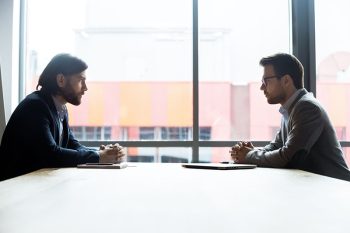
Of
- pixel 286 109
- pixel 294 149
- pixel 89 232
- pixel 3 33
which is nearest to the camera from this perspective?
pixel 89 232

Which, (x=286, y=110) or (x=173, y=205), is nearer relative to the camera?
(x=173, y=205)

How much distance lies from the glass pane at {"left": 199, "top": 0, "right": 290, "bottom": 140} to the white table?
6.92 feet

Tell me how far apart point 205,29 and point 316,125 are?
1.77m

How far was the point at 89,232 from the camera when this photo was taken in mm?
721

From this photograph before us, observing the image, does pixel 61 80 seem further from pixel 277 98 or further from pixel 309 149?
pixel 309 149

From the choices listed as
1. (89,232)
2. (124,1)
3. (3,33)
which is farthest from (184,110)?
(89,232)

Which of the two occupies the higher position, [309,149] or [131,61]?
[131,61]

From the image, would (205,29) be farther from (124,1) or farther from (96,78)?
(96,78)

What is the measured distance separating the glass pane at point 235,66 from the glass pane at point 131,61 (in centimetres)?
18

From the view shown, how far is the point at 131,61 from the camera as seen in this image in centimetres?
371

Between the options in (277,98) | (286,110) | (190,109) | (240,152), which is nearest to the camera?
(240,152)

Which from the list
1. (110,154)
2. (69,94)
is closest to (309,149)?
(110,154)

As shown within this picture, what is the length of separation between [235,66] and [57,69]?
1.72m

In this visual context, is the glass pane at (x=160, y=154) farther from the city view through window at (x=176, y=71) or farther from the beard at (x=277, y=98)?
the beard at (x=277, y=98)
